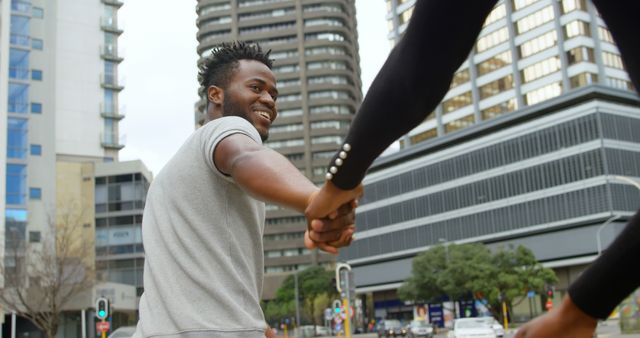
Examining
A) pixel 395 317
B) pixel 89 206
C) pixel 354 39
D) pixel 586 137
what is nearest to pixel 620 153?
pixel 586 137

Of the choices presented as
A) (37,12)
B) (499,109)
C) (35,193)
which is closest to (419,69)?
(35,193)

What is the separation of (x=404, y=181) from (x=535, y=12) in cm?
2107

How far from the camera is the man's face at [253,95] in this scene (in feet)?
9.46

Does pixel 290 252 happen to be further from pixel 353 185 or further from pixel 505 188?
pixel 353 185

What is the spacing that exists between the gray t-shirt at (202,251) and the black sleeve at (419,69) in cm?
90

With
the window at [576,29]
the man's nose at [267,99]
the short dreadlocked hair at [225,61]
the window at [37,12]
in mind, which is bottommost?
the man's nose at [267,99]

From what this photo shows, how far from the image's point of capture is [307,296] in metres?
85.8

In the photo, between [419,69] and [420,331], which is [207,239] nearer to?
[419,69]

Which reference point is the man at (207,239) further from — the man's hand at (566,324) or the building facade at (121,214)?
the building facade at (121,214)

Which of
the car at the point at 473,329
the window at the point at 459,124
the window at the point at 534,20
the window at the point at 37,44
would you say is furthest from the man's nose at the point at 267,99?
the window at the point at 459,124

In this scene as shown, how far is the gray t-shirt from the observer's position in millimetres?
2449

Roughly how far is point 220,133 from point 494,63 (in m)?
77.6

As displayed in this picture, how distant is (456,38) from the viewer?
143cm

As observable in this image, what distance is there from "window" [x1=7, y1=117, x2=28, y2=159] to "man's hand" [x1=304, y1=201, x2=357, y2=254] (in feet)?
187
